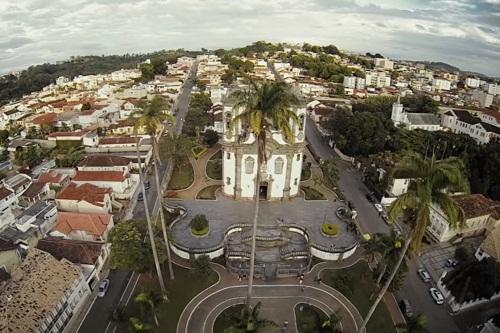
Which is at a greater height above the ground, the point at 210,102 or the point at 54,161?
the point at 210,102

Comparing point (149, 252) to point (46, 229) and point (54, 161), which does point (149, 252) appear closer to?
point (46, 229)

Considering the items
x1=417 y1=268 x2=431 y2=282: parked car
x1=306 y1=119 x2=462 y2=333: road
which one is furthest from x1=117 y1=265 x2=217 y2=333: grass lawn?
x1=417 y1=268 x2=431 y2=282: parked car

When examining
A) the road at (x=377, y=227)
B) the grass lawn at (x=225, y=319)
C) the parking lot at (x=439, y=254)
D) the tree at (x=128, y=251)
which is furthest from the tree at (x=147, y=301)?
the parking lot at (x=439, y=254)

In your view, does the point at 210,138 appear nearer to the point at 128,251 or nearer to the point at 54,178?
the point at 54,178

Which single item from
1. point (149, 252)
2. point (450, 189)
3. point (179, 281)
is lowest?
point (179, 281)

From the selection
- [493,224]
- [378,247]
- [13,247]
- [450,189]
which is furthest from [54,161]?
[493,224]
